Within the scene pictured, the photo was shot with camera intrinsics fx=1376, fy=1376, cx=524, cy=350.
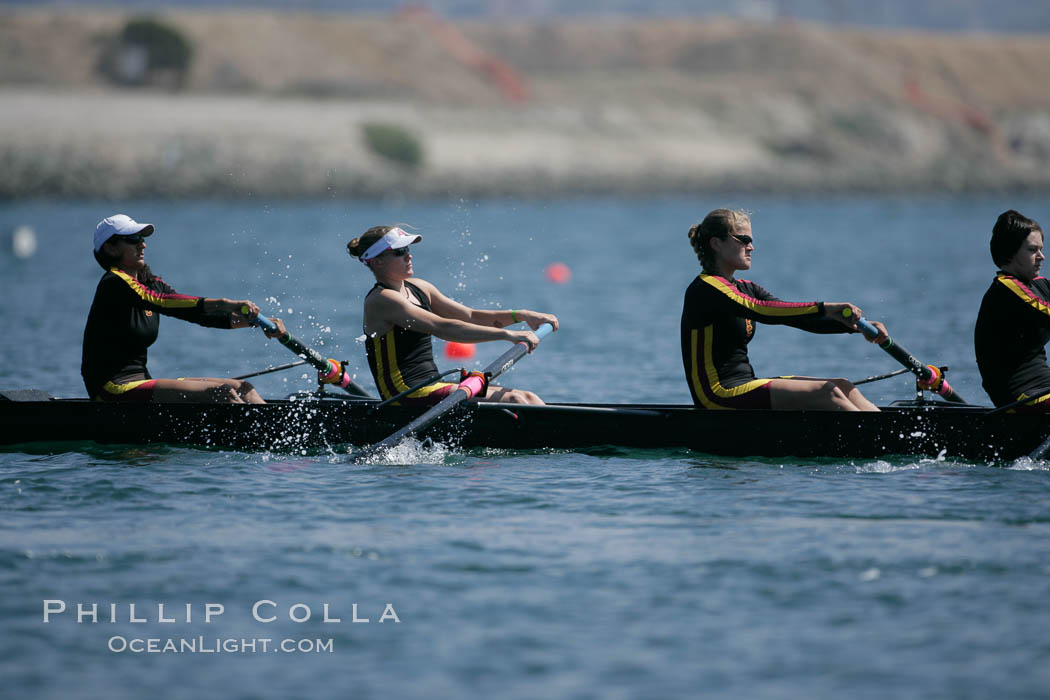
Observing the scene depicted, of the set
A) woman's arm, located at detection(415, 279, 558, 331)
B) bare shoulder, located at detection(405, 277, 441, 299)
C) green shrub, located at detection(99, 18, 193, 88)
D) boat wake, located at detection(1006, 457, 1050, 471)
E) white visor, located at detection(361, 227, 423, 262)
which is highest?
green shrub, located at detection(99, 18, 193, 88)

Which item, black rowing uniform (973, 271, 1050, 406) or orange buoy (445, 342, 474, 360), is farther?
orange buoy (445, 342, 474, 360)

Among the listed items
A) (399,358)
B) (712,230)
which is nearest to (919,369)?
(712,230)

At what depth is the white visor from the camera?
10.7m

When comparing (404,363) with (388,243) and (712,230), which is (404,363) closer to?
(388,243)

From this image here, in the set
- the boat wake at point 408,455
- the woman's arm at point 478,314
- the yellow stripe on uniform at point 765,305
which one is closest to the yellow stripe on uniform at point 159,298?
the boat wake at point 408,455

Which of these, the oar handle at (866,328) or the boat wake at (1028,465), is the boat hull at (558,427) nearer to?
the boat wake at (1028,465)

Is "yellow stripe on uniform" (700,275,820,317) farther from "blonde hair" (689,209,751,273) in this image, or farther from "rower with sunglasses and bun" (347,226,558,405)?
"rower with sunglasses and bun" (347,226,558,405)

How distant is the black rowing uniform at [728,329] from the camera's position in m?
10.1

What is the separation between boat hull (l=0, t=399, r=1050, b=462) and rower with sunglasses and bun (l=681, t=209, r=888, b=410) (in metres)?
0.16

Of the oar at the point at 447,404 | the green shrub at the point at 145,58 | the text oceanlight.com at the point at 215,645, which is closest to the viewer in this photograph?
the text oceanlight.com at the point at 215,645

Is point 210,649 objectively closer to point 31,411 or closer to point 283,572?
point 283,572

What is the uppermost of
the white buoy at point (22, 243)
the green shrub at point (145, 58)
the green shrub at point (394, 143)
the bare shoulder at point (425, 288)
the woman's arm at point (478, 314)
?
the green shrub at point (145, 58)

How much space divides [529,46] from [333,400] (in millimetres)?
129674

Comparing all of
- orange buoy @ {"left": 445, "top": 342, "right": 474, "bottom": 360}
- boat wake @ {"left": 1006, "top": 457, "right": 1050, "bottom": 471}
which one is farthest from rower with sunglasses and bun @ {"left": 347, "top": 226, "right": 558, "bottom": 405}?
orange buoy @ {"left": 445, "top": 342, "right": 474, "bottom": 360}
